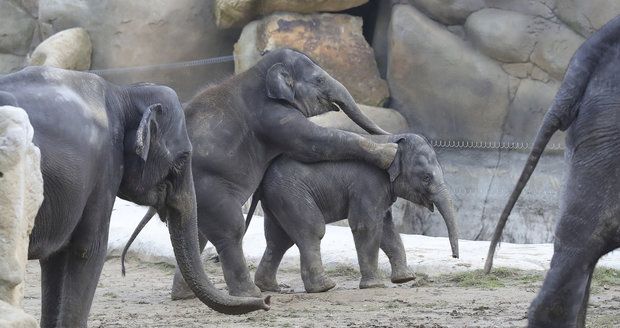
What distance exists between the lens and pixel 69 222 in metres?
5.20

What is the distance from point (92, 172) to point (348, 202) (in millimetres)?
3474

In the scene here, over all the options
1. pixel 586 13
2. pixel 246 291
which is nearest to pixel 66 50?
pixel 586 13

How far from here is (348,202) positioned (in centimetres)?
861

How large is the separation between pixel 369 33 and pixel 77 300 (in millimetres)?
9481

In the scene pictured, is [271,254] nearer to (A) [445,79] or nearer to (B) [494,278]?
(B) [494,278]

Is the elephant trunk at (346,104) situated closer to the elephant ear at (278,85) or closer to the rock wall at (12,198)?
the elephant ear at (278,85)

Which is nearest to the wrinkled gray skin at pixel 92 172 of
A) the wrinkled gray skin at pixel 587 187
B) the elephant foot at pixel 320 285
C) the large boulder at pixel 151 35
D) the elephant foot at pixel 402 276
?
the wrinkled gray skin at pixel 587 187

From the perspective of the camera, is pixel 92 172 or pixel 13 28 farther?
pixel 13 28

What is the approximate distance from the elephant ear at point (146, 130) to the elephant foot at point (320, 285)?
9.01 feet

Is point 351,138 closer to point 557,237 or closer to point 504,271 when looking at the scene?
point 504,271

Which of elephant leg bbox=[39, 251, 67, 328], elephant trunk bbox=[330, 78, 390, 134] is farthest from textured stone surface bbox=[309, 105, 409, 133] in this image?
elephant leg bbox=[39, 251, 67, 328]

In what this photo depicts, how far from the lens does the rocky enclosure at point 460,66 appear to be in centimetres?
1301

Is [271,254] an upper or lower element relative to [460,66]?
lower

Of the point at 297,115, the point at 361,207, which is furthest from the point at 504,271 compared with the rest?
the point at 297,115
